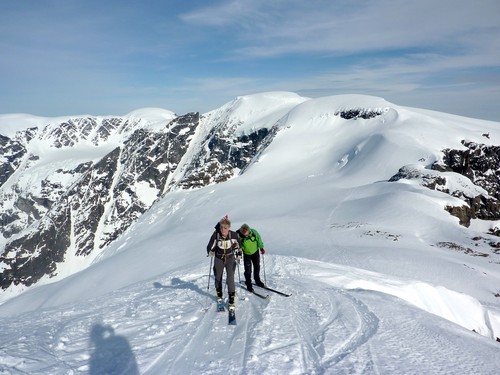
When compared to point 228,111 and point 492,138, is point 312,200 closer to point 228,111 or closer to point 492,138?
point 492,138

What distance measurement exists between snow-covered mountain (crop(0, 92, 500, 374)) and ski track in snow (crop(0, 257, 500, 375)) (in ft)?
0.14

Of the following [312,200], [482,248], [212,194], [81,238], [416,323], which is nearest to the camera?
[416,323]

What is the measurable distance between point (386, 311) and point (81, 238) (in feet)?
605

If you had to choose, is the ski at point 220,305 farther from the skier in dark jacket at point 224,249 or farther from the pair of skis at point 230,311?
the skier in dark jacket at point 224,249

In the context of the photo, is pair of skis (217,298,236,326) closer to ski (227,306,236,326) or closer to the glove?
ski (227,306,236,326)

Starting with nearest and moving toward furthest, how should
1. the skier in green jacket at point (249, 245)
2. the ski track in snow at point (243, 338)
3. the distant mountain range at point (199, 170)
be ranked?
the ski track in snow at point (243, 338) < the skier in green jacket at point (249, 245) < the distant mountain range at point (199, 170)

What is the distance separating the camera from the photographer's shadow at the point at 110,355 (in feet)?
20.6

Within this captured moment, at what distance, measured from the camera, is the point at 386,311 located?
8.91 metres

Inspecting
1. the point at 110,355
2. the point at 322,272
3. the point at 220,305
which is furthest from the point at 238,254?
the point at 322,272

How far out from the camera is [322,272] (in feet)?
45.3

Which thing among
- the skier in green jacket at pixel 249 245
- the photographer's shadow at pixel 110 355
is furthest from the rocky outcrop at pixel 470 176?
the photographer's shadow at pixel 110 355

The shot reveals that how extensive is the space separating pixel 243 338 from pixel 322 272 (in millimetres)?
7043

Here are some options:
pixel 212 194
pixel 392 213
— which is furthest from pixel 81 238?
pixel 392 213

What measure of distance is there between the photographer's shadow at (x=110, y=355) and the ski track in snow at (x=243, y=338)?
0.02m
